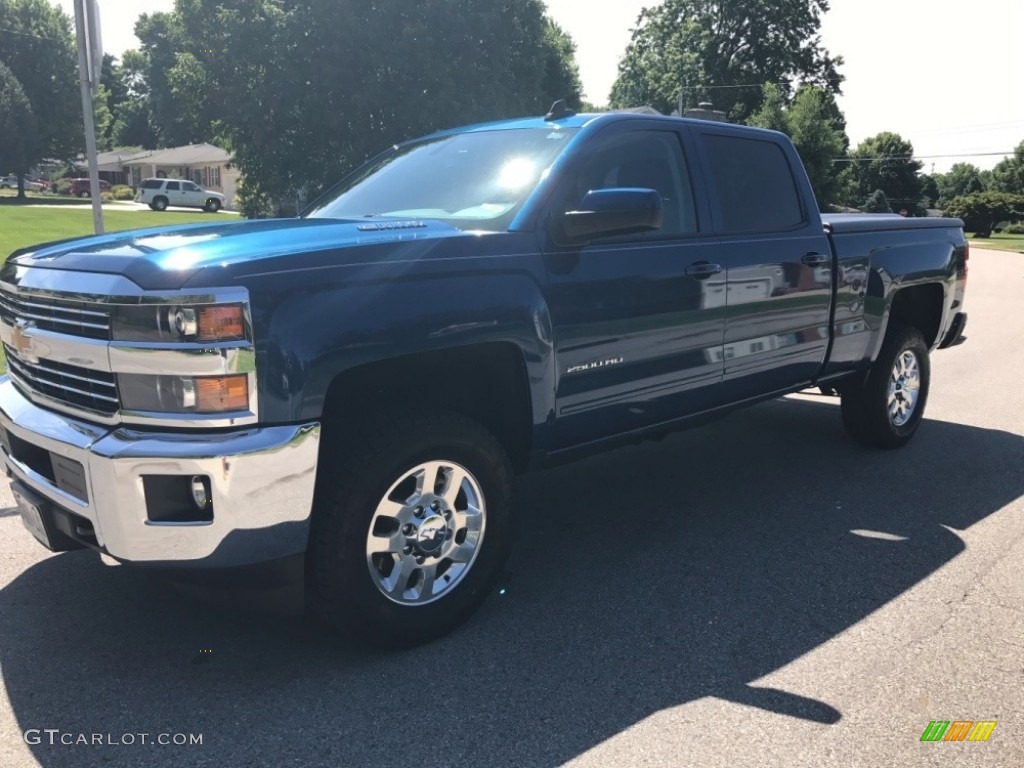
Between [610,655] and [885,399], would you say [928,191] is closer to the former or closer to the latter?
[885,399]

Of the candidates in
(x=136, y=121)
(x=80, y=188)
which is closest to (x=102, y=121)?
(x=80, y=188)

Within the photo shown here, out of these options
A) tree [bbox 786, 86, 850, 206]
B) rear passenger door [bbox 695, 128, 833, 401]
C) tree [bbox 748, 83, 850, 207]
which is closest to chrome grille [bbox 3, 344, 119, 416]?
rear passenger door [bbox 695, 128, 833, 401]

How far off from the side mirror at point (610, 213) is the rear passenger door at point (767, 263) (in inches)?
39.1

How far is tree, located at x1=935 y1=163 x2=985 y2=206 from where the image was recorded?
11600 cm

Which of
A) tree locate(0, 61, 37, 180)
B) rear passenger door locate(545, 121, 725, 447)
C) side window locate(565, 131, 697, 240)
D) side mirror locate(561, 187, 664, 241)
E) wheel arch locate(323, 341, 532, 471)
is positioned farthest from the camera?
tree locate(0, 61, 37, 180)

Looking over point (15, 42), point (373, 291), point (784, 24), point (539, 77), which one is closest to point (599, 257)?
point (373, 291)

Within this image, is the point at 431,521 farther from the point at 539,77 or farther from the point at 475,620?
the point at 539,77

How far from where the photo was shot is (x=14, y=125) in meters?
55.2

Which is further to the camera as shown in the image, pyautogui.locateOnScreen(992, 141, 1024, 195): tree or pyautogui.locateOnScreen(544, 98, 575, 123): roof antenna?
pyautogui.locateOnScreen(992, 141, 1024, 195): tree

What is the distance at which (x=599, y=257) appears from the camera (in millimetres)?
3822

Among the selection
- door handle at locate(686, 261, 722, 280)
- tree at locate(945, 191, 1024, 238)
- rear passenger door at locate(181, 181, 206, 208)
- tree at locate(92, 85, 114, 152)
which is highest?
tree at locate(92, 85, 114, 152)

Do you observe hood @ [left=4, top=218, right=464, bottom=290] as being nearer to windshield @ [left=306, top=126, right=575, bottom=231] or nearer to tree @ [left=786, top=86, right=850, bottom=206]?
windshield @ [left=306, top=126, right=575, bottom=231]

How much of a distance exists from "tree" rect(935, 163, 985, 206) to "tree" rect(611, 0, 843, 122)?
6946 cm

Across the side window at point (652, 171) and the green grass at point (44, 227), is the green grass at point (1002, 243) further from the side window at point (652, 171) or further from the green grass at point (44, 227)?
the side window at point (652, 171)
